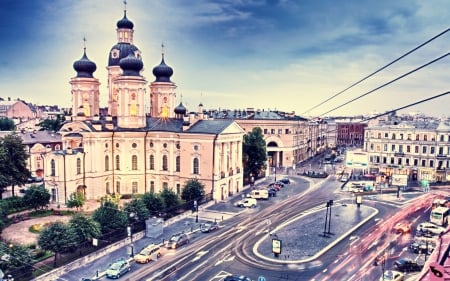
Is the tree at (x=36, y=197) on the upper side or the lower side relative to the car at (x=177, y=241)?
upper

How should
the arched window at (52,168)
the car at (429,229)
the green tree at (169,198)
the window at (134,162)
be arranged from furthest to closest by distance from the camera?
the window at (134,162), the arched window at (52,168), the green tree at (169,198), the car at (429,229)

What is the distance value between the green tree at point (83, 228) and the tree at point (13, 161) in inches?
873

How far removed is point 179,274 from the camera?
27609 millimetres

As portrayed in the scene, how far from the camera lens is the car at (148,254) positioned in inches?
1180

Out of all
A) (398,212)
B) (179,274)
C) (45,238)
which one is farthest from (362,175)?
(45,238)

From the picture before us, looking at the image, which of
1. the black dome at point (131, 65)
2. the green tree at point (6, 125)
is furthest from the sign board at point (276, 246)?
the green tree at point (6, 125)

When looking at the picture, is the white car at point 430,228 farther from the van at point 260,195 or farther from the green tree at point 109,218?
the green tree at point 109,218

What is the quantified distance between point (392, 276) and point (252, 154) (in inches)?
1617

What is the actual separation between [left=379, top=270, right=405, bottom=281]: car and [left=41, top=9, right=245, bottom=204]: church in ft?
93.7

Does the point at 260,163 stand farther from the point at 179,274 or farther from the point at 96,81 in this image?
the point at 179,274

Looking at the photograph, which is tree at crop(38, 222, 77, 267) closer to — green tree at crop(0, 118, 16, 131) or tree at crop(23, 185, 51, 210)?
tree at crop(23, 185, 51, 210)

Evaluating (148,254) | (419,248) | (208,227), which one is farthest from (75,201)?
(419,248)

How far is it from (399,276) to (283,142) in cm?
6102

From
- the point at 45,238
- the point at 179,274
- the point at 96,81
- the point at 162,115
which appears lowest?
the point at 179,274
